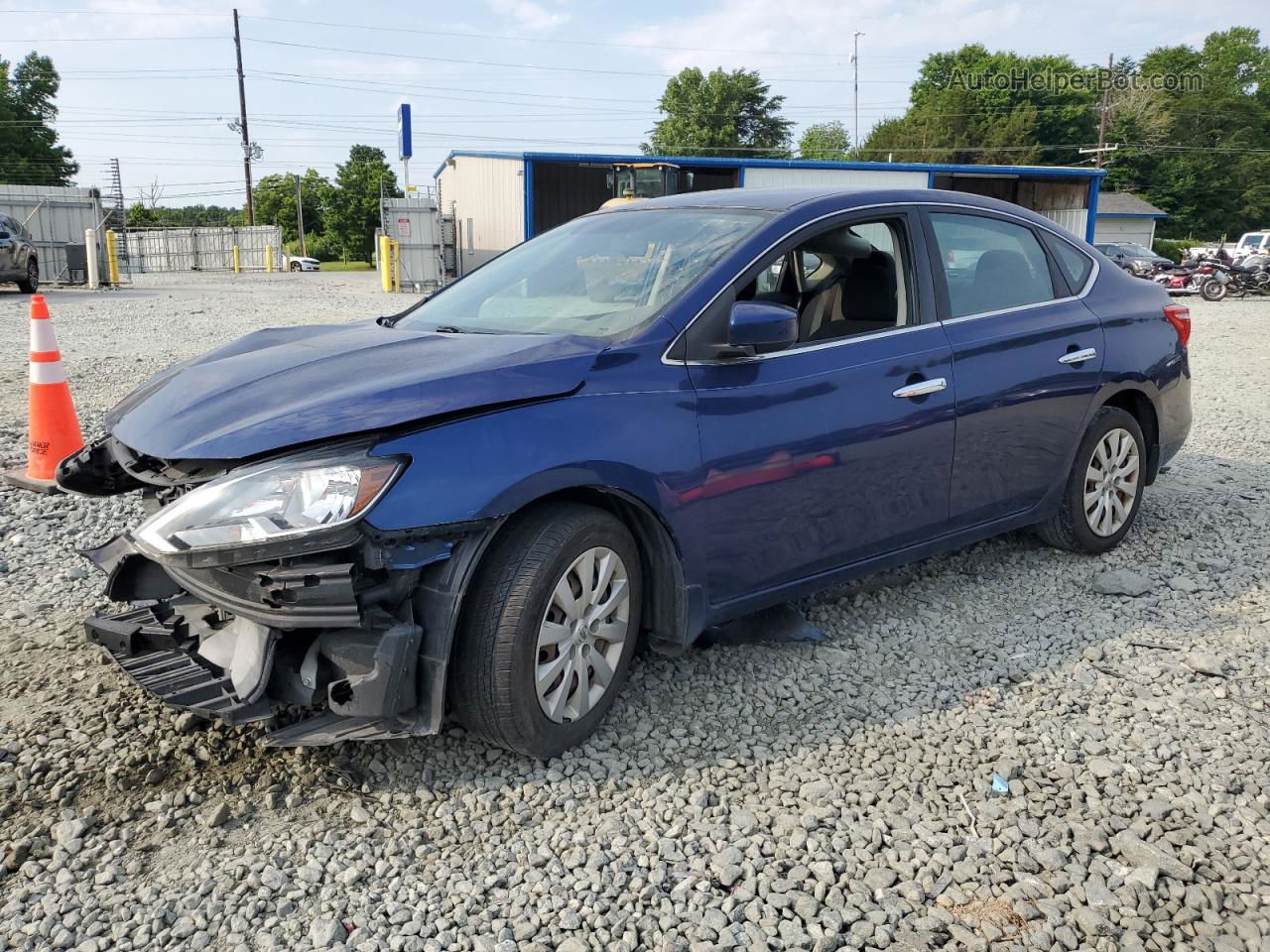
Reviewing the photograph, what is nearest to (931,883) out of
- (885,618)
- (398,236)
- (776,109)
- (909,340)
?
(885,618)

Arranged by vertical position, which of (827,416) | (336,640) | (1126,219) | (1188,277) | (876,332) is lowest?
(336,640)

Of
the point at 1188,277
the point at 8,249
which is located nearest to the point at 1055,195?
the point at 1188,277

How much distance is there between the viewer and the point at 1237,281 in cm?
2802

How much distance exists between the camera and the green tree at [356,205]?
66562 millimetres

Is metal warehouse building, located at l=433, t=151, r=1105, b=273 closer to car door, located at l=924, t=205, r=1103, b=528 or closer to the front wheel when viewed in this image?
the front wheel

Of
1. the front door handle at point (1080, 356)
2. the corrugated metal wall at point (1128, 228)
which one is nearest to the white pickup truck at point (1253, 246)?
the corrugated metal wall at point (1128, 228)

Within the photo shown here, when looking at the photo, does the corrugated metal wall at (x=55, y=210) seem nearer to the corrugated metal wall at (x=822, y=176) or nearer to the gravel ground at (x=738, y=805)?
the corrugated metal wall at (x=822, y=176)

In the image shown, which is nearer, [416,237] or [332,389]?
[332,389]

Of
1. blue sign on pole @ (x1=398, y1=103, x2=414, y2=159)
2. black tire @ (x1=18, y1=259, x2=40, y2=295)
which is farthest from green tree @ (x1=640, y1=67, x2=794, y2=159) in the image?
black tire @ (x1=18, y1=259, x2=40, y2=295)

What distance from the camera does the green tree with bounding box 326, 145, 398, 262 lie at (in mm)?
66562

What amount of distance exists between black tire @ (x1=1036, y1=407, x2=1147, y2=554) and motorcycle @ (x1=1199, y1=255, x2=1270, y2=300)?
86.2 ft

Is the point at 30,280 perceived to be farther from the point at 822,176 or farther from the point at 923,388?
the point at 822,176

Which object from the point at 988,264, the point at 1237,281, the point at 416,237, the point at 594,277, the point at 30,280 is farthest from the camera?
the point at 416,237

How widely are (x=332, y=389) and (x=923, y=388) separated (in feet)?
7.08
